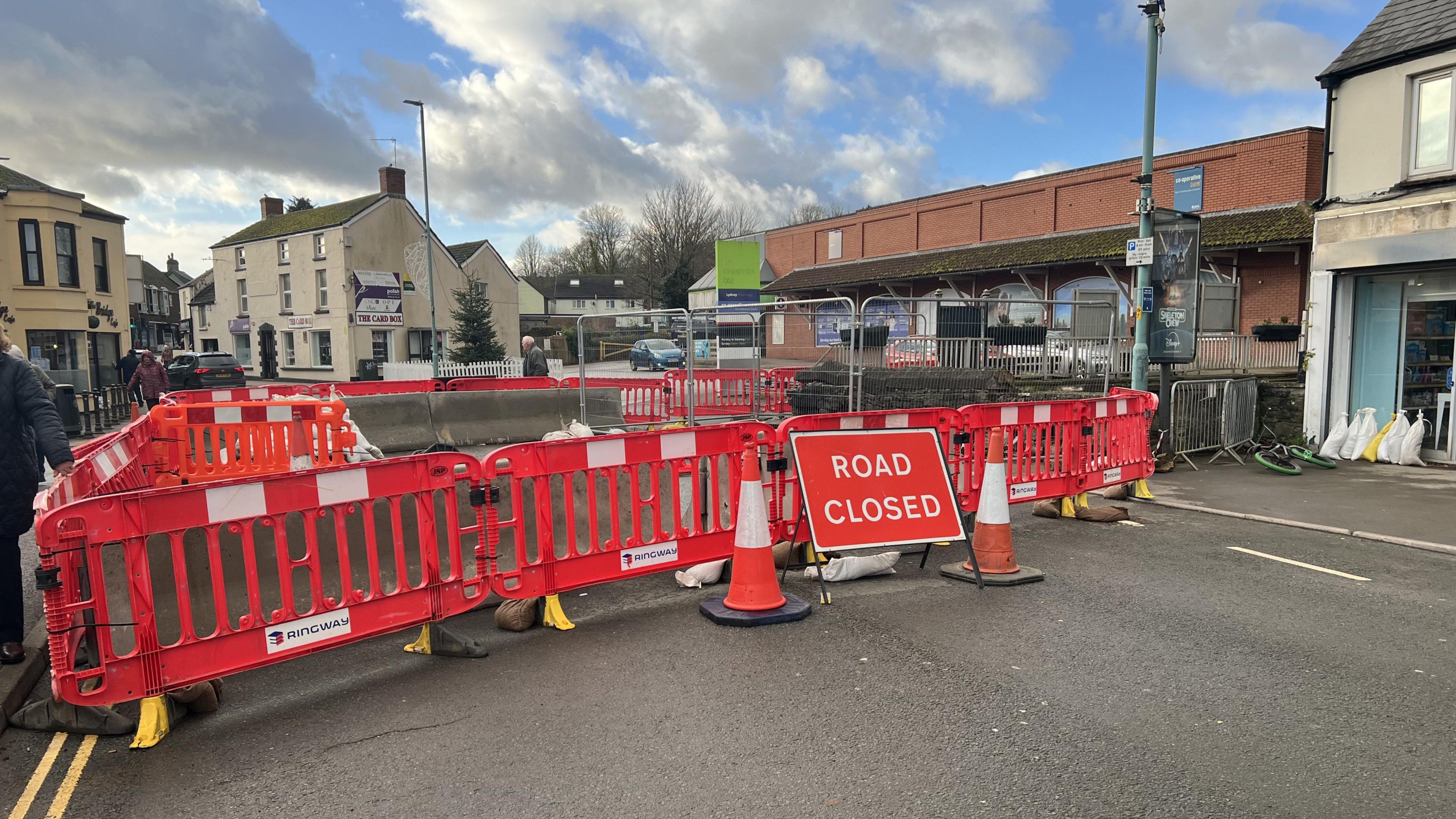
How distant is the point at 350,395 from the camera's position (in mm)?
13438

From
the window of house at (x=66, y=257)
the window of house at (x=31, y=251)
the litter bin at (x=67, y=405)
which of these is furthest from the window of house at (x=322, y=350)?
the litter bin at (x=67, y=405)

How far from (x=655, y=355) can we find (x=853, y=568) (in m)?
9.03

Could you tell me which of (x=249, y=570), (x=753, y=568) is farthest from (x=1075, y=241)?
(x=249, y=570)

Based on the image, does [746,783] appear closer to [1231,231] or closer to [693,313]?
[693,313]

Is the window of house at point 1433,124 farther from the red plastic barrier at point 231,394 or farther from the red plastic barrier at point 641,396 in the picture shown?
the red plastic barrier at point 231,394

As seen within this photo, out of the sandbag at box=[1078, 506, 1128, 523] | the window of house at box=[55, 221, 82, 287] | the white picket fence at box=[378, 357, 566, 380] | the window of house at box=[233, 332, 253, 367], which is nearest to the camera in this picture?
the sandbag at box=[1078, 506, 1128, 523]

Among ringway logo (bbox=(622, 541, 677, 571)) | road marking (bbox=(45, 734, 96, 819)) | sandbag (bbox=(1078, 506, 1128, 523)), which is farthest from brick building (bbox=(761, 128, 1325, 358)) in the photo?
road marking (bbox=(45, 734, 96, 819))

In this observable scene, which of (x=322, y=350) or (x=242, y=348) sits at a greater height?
(x=242, y=348)

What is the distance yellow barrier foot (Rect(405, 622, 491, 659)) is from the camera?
4863mm

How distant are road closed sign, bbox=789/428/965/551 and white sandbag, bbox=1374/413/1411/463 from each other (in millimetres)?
9824

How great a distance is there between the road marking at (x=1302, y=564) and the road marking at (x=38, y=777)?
8184mm

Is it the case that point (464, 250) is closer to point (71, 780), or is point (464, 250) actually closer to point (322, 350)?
point (322, 350)

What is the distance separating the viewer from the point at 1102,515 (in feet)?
27.1

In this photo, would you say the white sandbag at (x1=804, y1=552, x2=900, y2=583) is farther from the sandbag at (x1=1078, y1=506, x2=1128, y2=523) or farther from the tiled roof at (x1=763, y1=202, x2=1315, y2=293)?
the tiled roof at (x1=763, y1=202, x2=1315, y2=293)
